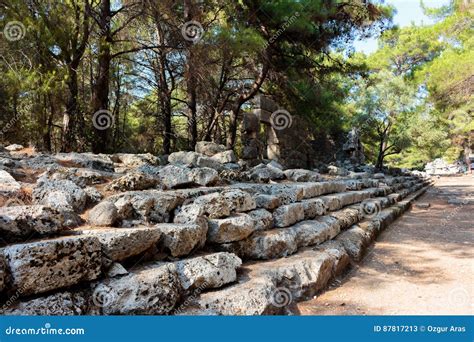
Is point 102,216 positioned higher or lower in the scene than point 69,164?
lower

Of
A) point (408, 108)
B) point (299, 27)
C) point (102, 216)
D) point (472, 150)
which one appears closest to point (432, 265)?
point (102, 216)

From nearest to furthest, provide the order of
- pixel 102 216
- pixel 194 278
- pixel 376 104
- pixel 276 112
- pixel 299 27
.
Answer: pixel 194 278, pixel 102 216, pixel 299 27, pixel 276 112, pixel 376 104

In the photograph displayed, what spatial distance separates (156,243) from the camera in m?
2.45

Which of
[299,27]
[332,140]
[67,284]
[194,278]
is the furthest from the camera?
[332,140]

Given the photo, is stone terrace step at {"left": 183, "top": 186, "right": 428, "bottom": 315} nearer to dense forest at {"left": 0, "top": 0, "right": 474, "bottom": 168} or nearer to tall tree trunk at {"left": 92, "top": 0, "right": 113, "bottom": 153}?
dense forest at {"left": 0, "top": 0, "right": 474, "bottom": 168}

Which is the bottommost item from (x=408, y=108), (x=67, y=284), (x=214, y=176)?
(x=67, y=284)

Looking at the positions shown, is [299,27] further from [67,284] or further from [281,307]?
[67,284]

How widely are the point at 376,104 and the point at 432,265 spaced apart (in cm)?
1446

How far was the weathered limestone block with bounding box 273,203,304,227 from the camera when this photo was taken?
3.67 m

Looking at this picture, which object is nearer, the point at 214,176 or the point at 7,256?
the point at 7,256

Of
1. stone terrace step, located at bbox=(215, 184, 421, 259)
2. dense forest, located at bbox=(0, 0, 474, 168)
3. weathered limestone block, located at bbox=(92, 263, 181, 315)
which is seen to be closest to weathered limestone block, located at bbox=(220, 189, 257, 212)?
stone terrace step, located at bbox=(215, 184, 421, 259)

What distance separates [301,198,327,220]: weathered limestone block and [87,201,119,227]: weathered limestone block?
239cm

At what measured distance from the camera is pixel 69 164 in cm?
407

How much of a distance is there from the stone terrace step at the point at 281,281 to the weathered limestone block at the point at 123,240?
1.61 ft
